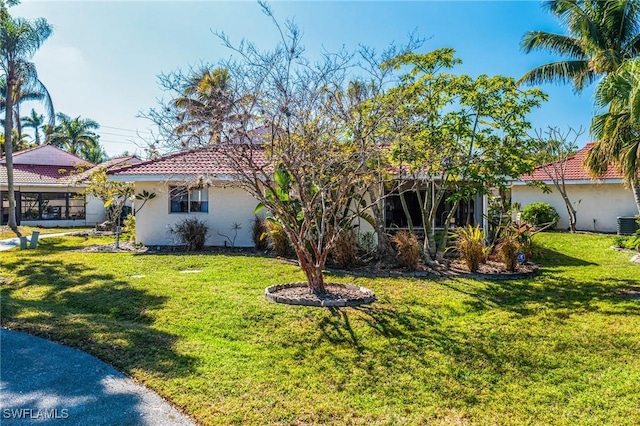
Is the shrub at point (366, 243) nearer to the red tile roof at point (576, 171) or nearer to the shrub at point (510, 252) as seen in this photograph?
the shrub at point (510, 252)

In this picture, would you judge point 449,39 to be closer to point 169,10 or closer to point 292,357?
point 169,10

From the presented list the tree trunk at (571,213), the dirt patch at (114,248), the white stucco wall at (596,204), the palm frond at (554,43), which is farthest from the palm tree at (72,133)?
the tree trunk at (571,213)

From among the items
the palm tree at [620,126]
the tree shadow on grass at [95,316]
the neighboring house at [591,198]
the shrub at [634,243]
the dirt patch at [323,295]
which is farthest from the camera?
the neighboring house at [591,198]

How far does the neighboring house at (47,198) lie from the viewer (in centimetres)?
2841

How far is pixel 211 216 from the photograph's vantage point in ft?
55.2

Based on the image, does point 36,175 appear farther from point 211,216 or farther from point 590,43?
point 590,43

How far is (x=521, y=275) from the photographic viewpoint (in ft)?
37.4

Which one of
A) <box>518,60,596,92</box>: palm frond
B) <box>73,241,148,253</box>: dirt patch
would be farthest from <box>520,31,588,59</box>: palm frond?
<box>73,241,148,253</box>: dirt patch

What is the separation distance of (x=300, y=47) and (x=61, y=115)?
5198 centimetres

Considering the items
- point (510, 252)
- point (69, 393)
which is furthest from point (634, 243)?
point (69, 393)

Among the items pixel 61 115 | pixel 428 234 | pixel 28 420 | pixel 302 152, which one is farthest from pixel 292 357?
pixel 61 115

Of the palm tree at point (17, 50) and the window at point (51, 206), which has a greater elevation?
the palm tree at point (17, 50)

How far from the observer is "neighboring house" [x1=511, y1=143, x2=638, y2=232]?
21.4 meters

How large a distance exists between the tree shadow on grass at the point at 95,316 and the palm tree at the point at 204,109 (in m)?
3.25
